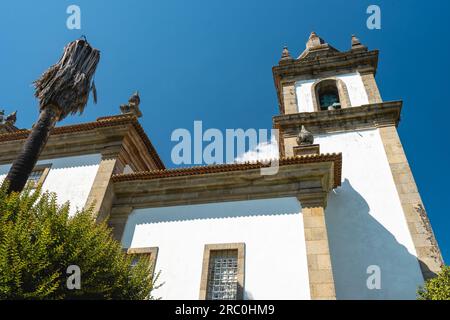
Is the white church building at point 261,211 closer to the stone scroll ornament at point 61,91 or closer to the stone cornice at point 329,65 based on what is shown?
the stone scroll ornament at point 61,91

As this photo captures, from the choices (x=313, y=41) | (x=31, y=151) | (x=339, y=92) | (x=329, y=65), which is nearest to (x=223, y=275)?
(x=31, y=151)

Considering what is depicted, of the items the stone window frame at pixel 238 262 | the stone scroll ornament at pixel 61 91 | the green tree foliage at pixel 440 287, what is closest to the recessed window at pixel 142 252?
the stone window frame at pixel 238 262

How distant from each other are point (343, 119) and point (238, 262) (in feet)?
30.7

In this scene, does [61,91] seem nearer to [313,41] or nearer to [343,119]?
[343,119]

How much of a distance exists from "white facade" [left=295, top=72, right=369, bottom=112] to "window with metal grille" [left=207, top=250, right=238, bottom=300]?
10352 millimetres

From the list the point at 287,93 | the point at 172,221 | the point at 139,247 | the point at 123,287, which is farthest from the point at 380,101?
the point at 123,287

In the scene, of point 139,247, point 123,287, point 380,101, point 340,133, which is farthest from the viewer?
point 380,101

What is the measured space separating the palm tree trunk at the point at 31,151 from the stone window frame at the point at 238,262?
16.4 ft

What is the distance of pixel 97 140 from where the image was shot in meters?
12.7

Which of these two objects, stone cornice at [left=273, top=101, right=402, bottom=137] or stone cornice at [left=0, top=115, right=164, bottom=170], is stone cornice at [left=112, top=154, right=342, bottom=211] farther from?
stone cornice at [left=273, top=101, right=402, bottom=137]

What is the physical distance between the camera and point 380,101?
16469 millimetres

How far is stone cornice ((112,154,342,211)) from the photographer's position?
407 inches

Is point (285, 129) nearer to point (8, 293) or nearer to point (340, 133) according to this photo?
point (340, 133)
